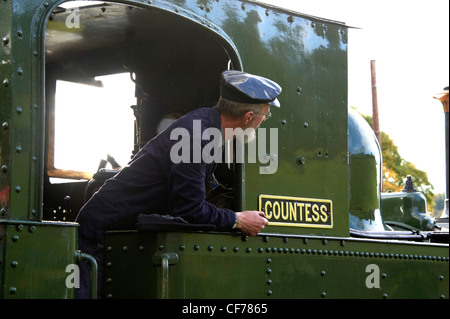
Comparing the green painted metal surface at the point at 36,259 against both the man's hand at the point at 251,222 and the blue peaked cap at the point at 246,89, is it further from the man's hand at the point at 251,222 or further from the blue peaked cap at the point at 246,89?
the blue peaked cap at the point at 246,89

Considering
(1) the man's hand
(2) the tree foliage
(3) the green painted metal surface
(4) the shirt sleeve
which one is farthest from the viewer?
(2) the tree foliage

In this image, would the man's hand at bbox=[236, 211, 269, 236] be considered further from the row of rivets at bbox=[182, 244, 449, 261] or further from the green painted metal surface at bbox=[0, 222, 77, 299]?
the green painted metal surface at bbox=[0, 222, 77, 299]

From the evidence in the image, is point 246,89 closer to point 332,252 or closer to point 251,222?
point 251,222

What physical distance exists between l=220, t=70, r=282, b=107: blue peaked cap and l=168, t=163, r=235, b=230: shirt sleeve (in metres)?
0.38

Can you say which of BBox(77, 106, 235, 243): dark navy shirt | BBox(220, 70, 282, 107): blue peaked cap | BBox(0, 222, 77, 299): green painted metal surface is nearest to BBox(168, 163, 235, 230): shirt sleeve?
BBox(77, 106, 235, 243): dark navy shirt

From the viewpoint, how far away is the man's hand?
321 centimetres

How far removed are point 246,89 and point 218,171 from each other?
0.81 m

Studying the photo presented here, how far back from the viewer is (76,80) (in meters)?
4.71

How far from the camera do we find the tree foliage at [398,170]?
2995 cm

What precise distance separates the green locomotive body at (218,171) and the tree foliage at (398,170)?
25671 mm

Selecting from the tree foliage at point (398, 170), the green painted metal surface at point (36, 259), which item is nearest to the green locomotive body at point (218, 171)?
the green painted metal surface at point (36, 259)
